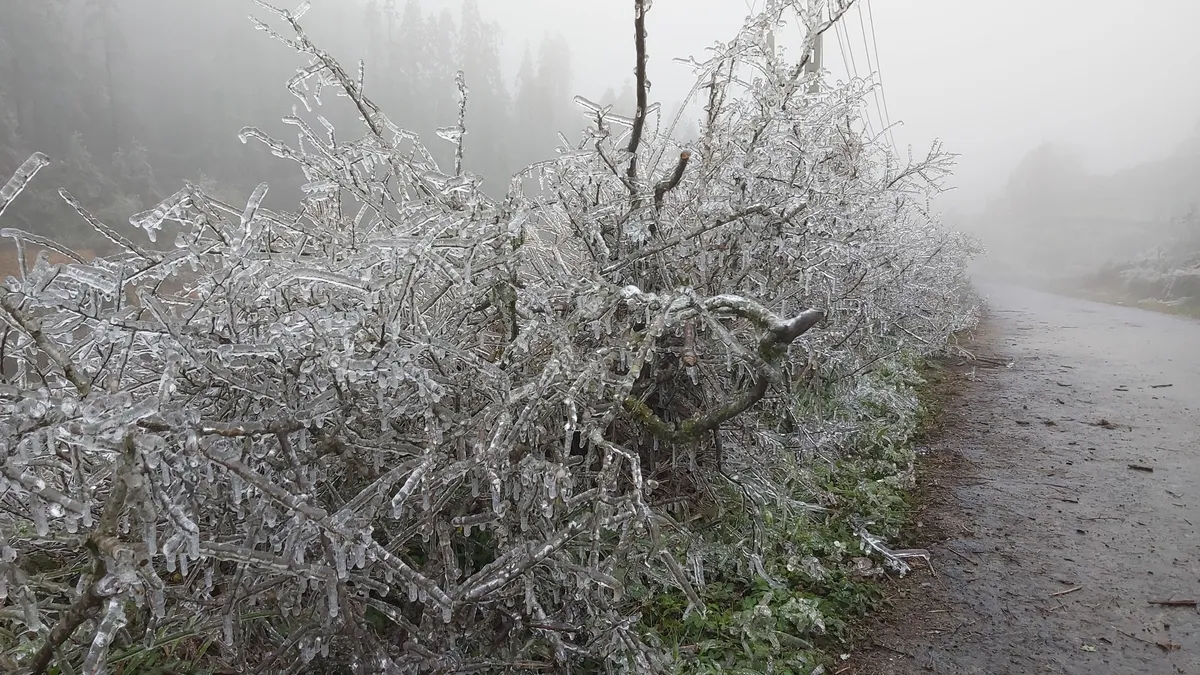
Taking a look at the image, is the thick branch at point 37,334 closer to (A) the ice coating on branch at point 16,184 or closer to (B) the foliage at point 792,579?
(A) the ice coating on branch at point 16,184

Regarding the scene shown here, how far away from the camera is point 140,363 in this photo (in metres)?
1.86

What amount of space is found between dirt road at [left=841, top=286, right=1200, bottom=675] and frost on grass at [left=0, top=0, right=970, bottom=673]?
1.22m

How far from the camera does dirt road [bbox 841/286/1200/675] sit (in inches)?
95.4

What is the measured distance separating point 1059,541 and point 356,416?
→ 3.72m

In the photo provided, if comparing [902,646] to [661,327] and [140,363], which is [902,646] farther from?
[140,363]

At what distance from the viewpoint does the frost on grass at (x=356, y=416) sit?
4.02 feet

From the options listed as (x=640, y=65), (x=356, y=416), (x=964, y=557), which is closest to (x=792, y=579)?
(x=964, y=557)

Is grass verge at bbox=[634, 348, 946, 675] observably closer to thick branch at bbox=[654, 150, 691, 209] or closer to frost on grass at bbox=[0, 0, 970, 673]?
frost on grass at bbox=[0, 0, 970, 673]

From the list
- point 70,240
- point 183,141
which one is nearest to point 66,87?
point 183,141

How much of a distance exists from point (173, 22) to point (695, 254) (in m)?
78.5

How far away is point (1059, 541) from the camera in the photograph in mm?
3305

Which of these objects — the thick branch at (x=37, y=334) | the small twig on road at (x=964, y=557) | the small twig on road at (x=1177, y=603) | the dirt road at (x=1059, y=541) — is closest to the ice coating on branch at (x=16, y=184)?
the thick branch at (x=37, y=334)

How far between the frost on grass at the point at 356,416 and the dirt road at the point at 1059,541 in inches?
48.1

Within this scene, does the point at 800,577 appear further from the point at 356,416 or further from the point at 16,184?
the point at 16,184
